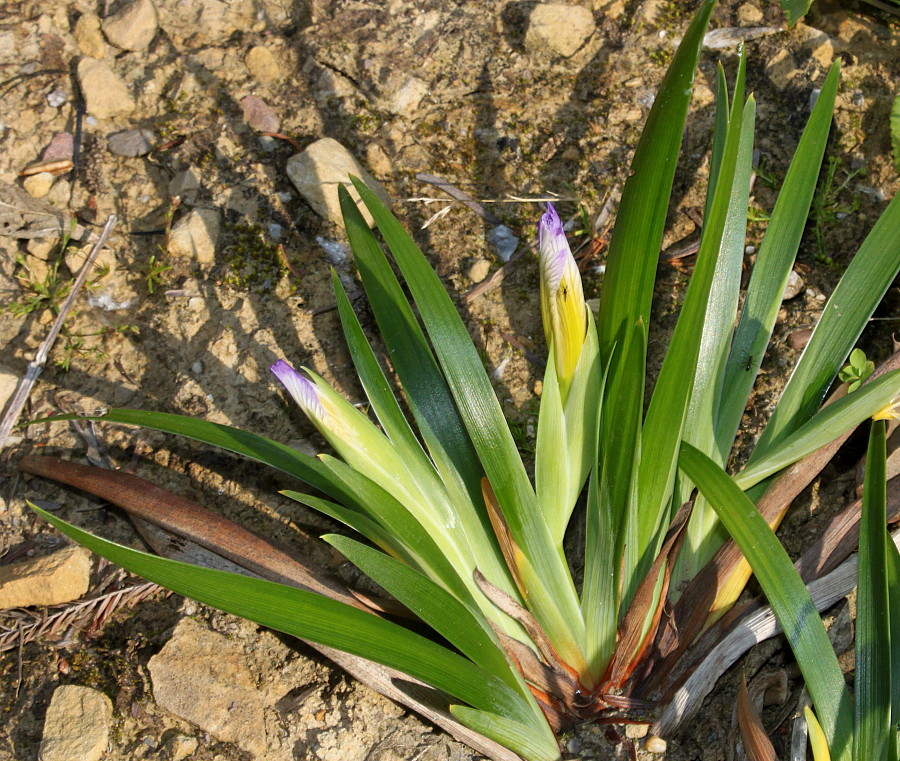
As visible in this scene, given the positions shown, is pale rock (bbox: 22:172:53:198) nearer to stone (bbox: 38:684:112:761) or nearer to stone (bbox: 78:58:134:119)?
stone (bbox: 78:58:134:119)

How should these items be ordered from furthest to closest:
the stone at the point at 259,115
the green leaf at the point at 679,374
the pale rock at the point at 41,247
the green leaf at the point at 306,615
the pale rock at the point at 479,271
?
the stone at the point at 259,115
the pale rock at the point at 41,247
the pale rock at the point at 479,271
the green leaf at the point at 679,374
the green leaf at the point at 306,615

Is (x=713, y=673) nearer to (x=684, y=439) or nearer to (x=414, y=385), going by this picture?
(x=684, y=439)

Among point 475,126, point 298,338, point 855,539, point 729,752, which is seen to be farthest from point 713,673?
point 475,126

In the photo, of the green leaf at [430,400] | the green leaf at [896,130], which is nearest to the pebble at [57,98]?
the green leaf at [430,400]

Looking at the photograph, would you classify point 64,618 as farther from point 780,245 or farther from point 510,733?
point 780,245

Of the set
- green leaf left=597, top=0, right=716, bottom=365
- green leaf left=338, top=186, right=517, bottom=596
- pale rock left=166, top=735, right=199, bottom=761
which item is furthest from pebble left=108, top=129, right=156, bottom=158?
pale rock left=166, top=735, right=199, bottom=761

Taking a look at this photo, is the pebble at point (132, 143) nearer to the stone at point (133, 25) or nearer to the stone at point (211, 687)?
the stone at point (133, 25)

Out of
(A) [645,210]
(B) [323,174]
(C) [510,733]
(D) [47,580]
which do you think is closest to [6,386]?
(D) [47,580]
